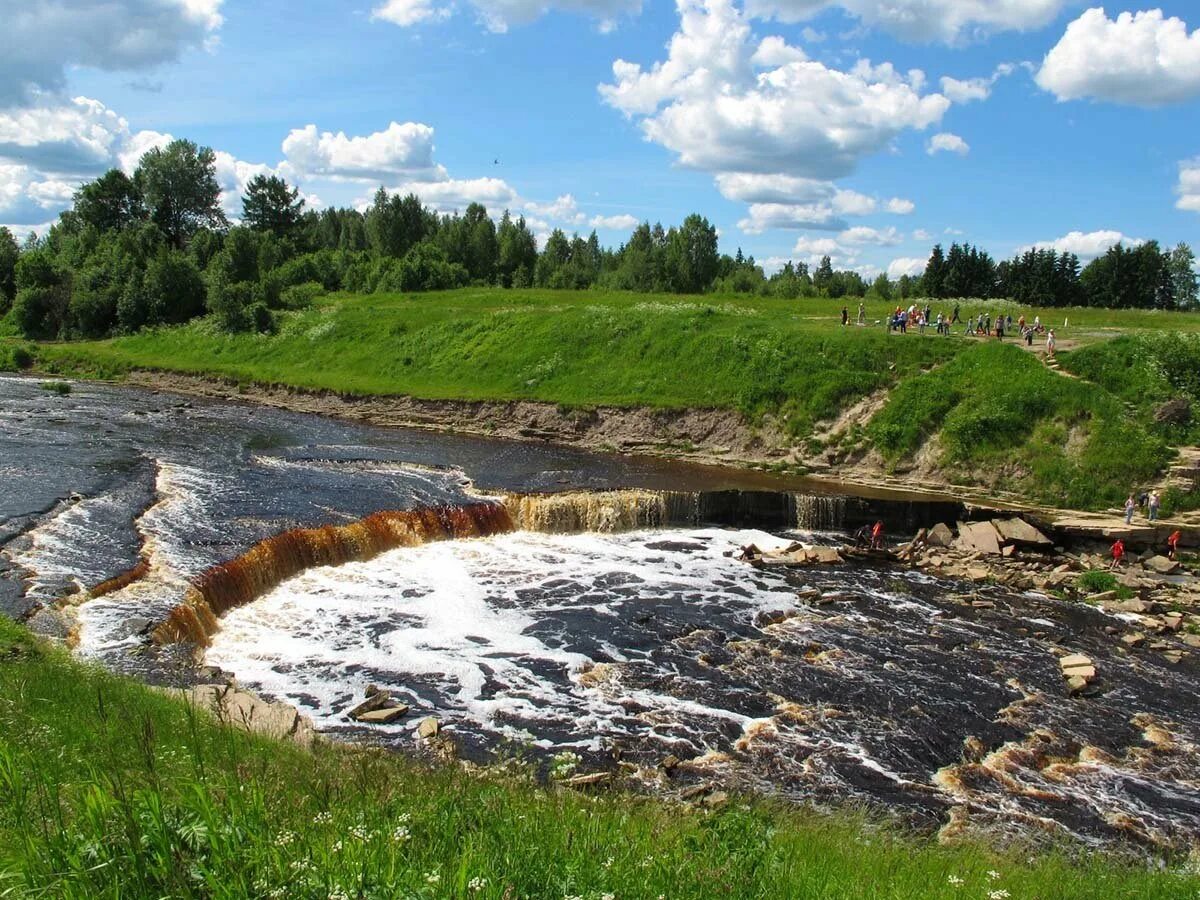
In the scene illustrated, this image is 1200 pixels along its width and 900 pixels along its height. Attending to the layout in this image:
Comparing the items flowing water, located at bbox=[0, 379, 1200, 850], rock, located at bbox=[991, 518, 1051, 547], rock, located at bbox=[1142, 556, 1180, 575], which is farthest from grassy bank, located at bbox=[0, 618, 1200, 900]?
rock, located at bbox=[1142, 556, 1180, 575]

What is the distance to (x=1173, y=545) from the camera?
3091cm

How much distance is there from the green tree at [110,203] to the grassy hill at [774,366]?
37707mm

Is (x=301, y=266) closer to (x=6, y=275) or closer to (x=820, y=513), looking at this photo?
(x=6, y=275)

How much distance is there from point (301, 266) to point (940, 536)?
79.2m

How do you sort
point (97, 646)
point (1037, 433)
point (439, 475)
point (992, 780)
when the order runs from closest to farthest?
point (992, 780) < point (97, 646) < point (439, 475) < point (1037, 433)

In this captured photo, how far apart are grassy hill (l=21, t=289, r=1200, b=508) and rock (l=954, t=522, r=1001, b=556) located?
7152 mm

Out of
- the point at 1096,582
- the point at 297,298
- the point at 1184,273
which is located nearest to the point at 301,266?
the point at 297,298

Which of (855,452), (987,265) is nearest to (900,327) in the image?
(855,452)

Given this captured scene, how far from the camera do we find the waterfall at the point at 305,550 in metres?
20.2

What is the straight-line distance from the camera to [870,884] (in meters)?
7.73

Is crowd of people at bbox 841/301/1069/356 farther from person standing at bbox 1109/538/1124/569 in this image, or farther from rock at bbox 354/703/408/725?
rock at bbox 354/703/408/725

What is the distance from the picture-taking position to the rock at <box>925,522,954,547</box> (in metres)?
32.2

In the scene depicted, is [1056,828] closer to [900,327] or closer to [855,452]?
[855,452]

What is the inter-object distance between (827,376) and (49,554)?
3803 cm
